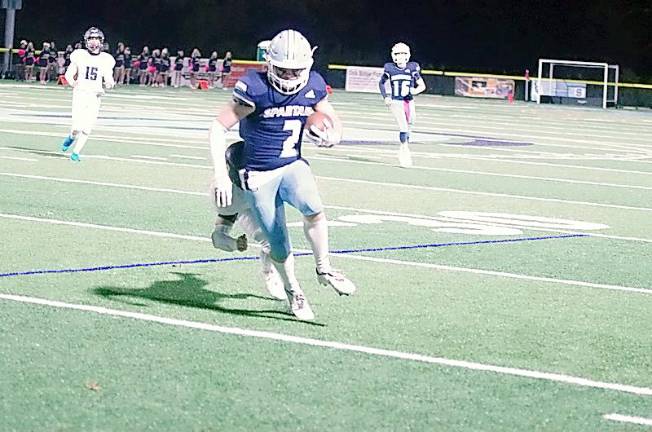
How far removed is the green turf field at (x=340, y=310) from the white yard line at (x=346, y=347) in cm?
2

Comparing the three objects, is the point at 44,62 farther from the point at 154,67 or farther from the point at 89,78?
the point at 89,78

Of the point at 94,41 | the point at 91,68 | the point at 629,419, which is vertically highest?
the point at 94,41

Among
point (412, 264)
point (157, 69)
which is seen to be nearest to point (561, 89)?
point (157, 69)

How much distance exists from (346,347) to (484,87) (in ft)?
170

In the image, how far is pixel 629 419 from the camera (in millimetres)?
6434

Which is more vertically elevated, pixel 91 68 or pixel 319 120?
pixel 91 68

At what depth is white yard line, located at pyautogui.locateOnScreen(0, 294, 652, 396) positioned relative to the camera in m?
7.11

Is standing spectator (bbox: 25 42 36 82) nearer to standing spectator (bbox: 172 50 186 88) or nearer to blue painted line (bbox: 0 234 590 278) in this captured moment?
standing spectator (bbox: 172 50 186 88)

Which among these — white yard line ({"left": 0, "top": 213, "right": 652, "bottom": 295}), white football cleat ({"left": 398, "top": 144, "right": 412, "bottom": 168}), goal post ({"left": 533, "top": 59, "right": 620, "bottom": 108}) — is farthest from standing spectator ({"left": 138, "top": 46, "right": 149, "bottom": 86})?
white yard line ({"left": 0, "top": 213, "right": 652, "bottom": 295})

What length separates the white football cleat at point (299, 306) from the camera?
8.44 metres

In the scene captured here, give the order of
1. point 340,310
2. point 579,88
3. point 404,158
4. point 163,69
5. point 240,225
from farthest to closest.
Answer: point 163,69, point 579,88, point 404,158, point 240,225, point 340,310

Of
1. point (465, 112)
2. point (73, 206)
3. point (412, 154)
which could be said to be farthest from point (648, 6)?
point (73, 206)

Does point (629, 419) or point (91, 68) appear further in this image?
point (91, 68)

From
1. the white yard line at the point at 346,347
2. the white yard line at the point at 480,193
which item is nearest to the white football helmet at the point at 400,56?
the white yard line at the point at 480,193
